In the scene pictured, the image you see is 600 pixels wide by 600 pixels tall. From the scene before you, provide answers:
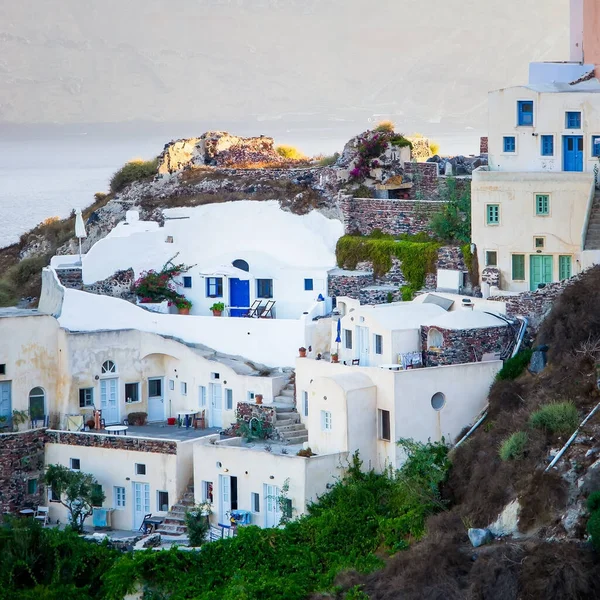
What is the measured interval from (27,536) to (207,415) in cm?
723

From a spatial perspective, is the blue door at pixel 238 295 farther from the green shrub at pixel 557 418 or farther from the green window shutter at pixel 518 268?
the green shrub at pixel 557 418

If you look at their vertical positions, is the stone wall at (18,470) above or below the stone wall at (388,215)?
below

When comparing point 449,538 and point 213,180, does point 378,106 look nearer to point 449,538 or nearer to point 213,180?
point 213,180

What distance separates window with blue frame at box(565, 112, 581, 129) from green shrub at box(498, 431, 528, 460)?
12.6 meters

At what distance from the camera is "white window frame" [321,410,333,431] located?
4853cm

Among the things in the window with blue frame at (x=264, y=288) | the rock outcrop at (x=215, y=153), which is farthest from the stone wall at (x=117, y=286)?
the rock outcrop at (x=215, y=153)

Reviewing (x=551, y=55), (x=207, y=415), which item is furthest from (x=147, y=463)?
(x=551, y=55)

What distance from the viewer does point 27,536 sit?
49125 mm

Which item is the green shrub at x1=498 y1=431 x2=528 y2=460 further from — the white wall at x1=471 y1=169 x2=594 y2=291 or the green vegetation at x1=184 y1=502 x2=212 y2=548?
the white wall at x1=471 y1=169 x2=594 y2=291

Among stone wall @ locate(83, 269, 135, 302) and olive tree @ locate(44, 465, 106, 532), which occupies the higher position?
stone wall @ locate(83, 269, 135, 302)

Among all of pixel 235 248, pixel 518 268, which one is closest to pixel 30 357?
pixel 235 248

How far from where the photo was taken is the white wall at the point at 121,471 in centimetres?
5081

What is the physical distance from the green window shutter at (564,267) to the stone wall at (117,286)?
13891 mm

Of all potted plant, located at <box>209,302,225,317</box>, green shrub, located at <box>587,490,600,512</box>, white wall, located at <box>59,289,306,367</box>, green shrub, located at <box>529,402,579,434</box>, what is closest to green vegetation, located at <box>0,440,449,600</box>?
green shrub, located at <box>529,402,579,434</box>
